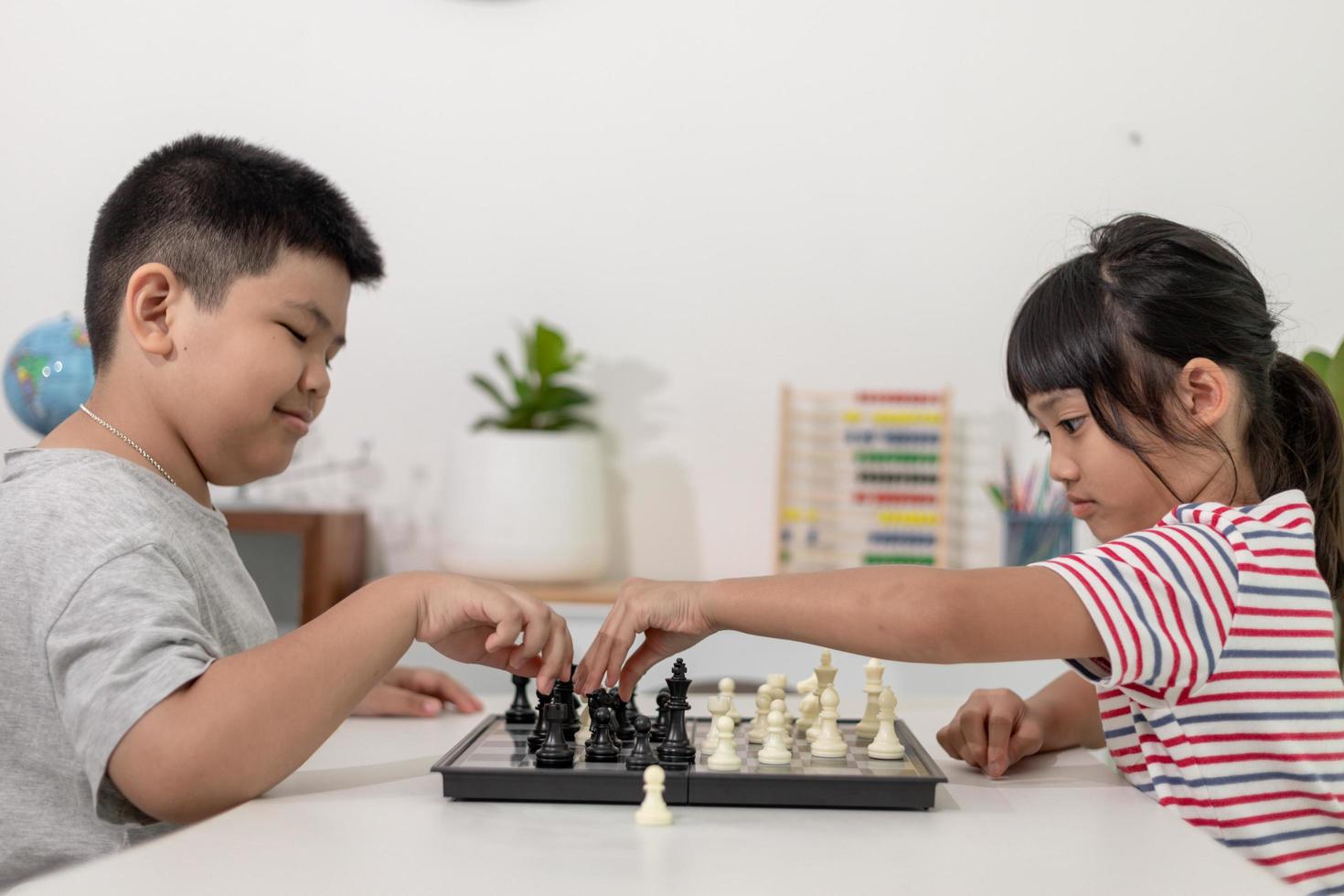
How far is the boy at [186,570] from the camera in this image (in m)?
0.86

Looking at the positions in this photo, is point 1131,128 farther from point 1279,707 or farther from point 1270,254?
point 1279,707

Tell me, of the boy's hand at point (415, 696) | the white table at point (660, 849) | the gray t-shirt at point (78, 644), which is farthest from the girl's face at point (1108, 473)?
the gray t-shirt at point (78, 644)

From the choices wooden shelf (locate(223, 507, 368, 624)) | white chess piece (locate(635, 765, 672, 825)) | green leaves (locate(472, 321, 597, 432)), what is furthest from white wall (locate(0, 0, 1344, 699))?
white chess piece (locate(635, 765, 672, 825))

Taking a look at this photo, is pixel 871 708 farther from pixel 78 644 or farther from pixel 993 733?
pixel 78 644

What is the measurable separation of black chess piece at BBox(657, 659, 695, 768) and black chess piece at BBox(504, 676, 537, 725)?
182 mm

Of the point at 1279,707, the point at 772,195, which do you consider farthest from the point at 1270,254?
the point at 1279,707

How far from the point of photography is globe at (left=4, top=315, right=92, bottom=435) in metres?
2.23

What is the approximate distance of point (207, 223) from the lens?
3.99ft

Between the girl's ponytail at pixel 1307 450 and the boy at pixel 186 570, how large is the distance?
2.34ft

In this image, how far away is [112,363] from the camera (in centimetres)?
119

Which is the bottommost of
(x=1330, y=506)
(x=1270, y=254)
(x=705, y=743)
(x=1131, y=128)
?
(x=705, y=743)

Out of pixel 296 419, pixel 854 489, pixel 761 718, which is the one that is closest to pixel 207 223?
pixel 296 419

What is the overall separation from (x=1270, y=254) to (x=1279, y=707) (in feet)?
6.72

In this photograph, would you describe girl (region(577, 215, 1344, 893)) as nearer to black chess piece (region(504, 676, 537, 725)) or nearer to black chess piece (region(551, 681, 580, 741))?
black chess piece (region(551, 681, 580, 741))
